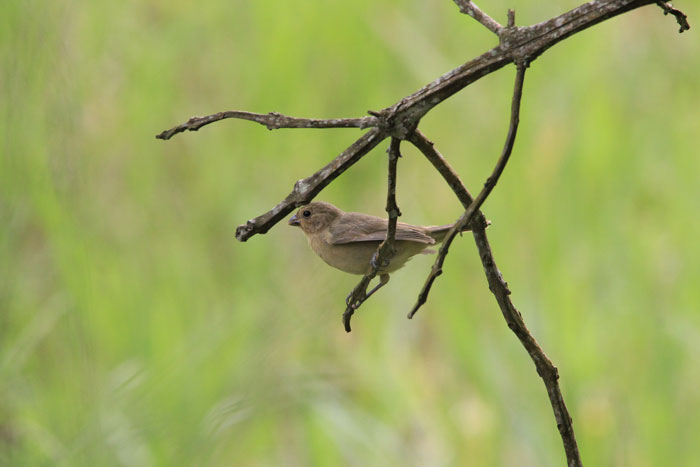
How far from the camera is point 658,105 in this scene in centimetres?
667

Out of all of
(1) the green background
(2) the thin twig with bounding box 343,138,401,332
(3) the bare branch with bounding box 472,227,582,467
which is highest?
(1) the green background

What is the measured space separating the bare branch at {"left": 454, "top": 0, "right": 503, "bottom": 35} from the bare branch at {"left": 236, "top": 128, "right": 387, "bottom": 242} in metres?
0.23

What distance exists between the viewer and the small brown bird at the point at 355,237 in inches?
123

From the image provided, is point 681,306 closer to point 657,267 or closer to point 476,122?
point 657,267

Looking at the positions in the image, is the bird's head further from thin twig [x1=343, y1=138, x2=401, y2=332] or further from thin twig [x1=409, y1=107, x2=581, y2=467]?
thin twig [x1=409, y1=107, x2=581, y2=467]

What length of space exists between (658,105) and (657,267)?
1.47 m

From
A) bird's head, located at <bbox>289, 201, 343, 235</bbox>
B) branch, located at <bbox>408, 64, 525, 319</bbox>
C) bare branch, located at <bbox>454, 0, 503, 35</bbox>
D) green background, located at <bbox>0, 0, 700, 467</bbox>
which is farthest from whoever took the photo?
green background, located at <bbox>0, 0, 700, 467</bbox>

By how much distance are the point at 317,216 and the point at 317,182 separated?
2247mm

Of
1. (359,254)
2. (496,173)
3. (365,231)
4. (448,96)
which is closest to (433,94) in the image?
(448,96)

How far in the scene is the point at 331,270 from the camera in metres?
2.95

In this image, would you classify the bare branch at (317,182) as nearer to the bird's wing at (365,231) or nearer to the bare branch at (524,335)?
the bare branch at (524,335)

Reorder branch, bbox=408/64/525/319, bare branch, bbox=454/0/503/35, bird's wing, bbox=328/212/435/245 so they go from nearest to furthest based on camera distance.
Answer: branch, bbox=408/64/525/319, bare branch, bbox=454/0/503/35, bird's wing, bbox=328/212/435/245

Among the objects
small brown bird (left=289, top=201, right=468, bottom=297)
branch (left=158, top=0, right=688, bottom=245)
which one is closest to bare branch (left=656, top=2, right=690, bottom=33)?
branch (left=158, top=0, right=688, bottom=245)

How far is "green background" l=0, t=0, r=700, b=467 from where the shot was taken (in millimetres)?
4254
